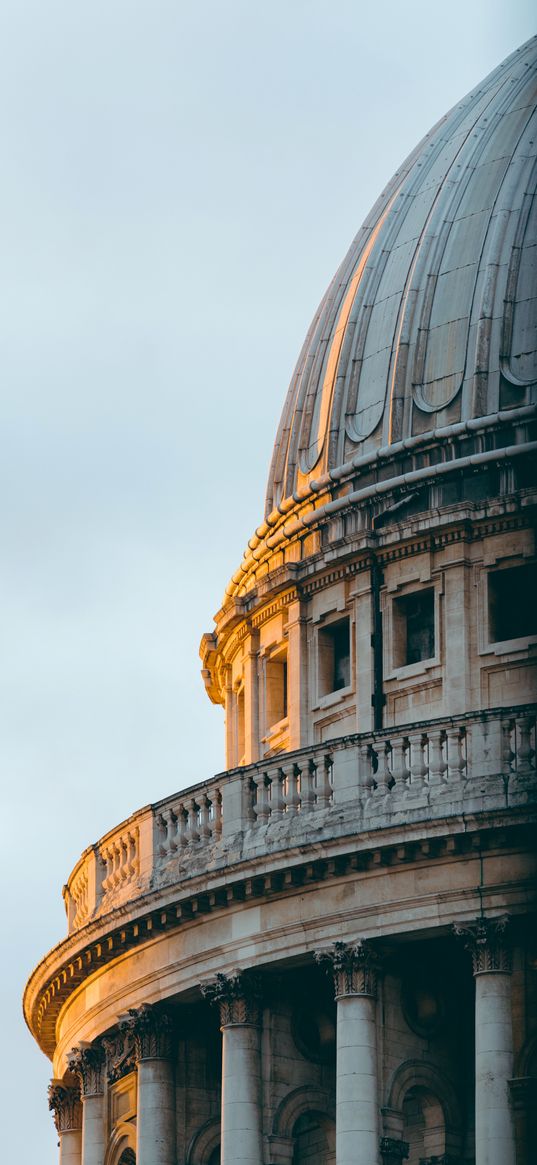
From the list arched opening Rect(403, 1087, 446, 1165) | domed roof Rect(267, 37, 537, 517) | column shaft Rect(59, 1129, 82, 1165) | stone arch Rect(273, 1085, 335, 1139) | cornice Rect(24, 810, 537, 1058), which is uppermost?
domed roof Rect(267, 37, 537, 517)

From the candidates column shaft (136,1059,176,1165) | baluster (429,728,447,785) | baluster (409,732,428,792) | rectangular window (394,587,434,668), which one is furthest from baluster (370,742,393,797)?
column shaft (136,1059,176,1165)

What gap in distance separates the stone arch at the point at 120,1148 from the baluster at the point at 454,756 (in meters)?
10.7

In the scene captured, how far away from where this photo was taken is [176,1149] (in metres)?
64.8

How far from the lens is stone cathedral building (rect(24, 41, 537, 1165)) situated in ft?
195

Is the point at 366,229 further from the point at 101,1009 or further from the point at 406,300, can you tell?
the point at 101,1009

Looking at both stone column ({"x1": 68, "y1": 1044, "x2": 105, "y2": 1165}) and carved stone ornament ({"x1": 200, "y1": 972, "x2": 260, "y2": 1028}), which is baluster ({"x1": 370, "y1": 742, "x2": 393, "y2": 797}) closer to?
carved stone ornament ({"x1": 200, "y1": 972, "x2": 260, "y2": 1028})

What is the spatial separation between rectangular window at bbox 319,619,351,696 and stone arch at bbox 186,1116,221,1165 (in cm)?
862

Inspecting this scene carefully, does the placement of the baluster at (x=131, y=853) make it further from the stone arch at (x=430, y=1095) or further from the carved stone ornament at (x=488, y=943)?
the carved stone ornament at (x=488, y=943)

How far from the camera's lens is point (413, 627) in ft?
224

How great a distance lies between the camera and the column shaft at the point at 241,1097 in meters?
61.7

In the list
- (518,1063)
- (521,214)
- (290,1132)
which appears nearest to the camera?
(518,1063)

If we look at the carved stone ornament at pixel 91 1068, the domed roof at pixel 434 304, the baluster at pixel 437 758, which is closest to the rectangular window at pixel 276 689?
the domed roof at pixel 434 304

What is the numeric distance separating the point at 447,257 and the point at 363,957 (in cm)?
1700

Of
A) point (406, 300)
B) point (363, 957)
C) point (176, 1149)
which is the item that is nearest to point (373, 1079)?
point (363, 957)
